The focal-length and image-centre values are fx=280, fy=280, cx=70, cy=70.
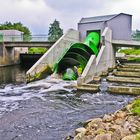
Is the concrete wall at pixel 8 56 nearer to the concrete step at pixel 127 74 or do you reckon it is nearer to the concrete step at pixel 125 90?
the concrete step at pixel 127 74

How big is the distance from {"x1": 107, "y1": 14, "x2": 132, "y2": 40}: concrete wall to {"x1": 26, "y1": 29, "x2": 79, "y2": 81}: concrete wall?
5.02 metres

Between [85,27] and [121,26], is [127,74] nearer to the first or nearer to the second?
[121,26]

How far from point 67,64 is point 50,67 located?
1.89 m

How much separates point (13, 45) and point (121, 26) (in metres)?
16.1

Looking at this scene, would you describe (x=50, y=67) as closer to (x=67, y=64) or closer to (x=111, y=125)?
(x=67, y=64)

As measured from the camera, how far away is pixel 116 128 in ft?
31.6

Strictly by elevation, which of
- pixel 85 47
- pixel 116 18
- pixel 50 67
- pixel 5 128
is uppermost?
pixel 116 18

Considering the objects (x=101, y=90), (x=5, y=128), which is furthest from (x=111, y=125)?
(x=101, y=90)

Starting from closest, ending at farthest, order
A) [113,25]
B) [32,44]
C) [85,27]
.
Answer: [113,25], [85,27], [32,44]

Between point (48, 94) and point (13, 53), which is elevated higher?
point (13, 53)

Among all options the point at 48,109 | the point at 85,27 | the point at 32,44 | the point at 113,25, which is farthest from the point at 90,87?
the point at 32,44

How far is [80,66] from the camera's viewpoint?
29.7 m

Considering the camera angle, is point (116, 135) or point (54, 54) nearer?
point (116, 135)

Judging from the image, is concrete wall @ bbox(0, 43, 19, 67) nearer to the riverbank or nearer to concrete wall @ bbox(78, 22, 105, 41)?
concrete wall @ bbox(78, 22, 105, 41)
